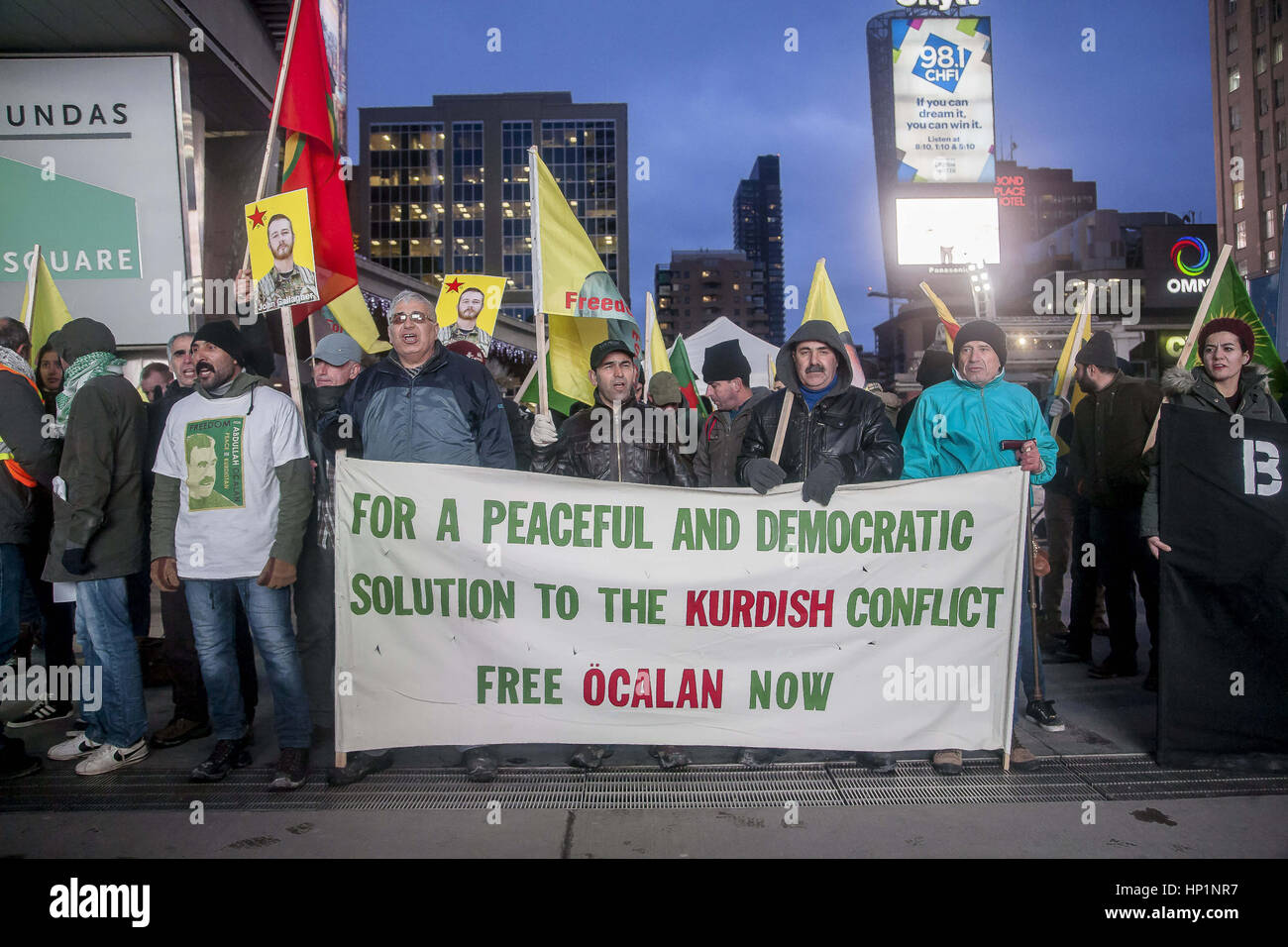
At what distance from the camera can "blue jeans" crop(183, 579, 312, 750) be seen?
3963 millimetres

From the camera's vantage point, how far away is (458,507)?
153 inches

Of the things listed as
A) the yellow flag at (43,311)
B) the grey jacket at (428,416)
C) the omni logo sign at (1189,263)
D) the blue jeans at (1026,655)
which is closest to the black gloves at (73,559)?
the grey jacket at (428,416)

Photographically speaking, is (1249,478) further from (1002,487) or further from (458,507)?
(458,507)

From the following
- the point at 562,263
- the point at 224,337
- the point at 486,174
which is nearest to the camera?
the point at 224,337

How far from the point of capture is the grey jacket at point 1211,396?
414 centimetres

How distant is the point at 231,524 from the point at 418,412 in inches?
38.5

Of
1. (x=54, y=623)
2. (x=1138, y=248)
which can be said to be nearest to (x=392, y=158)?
(x=1138, y=248)

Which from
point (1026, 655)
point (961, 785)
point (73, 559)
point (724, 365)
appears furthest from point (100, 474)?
point (1026, 655)

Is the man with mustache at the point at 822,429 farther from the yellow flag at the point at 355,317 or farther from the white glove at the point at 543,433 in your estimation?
the yellow flag at the point at 355,317

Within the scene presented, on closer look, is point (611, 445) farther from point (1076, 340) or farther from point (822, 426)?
point (1076, 340)

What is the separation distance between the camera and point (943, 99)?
37.2 meters

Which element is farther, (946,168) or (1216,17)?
(1216,17)

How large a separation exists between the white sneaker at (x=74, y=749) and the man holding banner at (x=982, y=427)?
4353 millimetres
